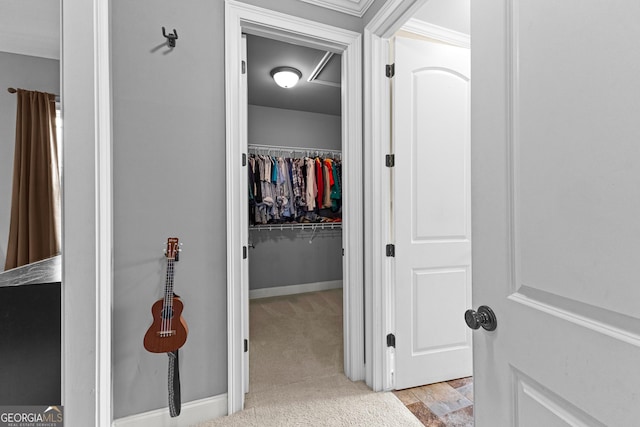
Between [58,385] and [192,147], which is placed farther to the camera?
[192,147]

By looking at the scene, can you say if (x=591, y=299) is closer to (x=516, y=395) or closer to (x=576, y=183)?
(x=576, y=183)

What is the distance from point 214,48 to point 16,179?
4.24 ft

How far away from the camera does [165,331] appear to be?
1.35m

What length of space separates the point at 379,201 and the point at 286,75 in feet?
5.54

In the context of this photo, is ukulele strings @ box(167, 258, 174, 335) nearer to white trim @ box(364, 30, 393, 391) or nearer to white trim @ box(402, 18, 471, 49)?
white trim @ box(364, 30, 393, 391)

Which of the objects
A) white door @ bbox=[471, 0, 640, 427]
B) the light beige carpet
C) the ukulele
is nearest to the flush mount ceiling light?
the ukulele

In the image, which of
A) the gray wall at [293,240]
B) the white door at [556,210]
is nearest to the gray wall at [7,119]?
the white door at [556,210]

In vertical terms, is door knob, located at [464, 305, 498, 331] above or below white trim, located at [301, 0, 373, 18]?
below

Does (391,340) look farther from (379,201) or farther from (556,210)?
(556,210)

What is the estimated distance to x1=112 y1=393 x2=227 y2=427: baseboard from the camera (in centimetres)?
145

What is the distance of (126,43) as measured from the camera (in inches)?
Result: 55.6

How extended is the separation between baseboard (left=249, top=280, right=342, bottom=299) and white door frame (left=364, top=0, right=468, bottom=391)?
2.22 meters

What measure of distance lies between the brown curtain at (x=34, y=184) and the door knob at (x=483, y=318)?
111 centimetres

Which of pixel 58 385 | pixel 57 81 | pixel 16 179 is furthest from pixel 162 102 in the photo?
pixel 58 385
